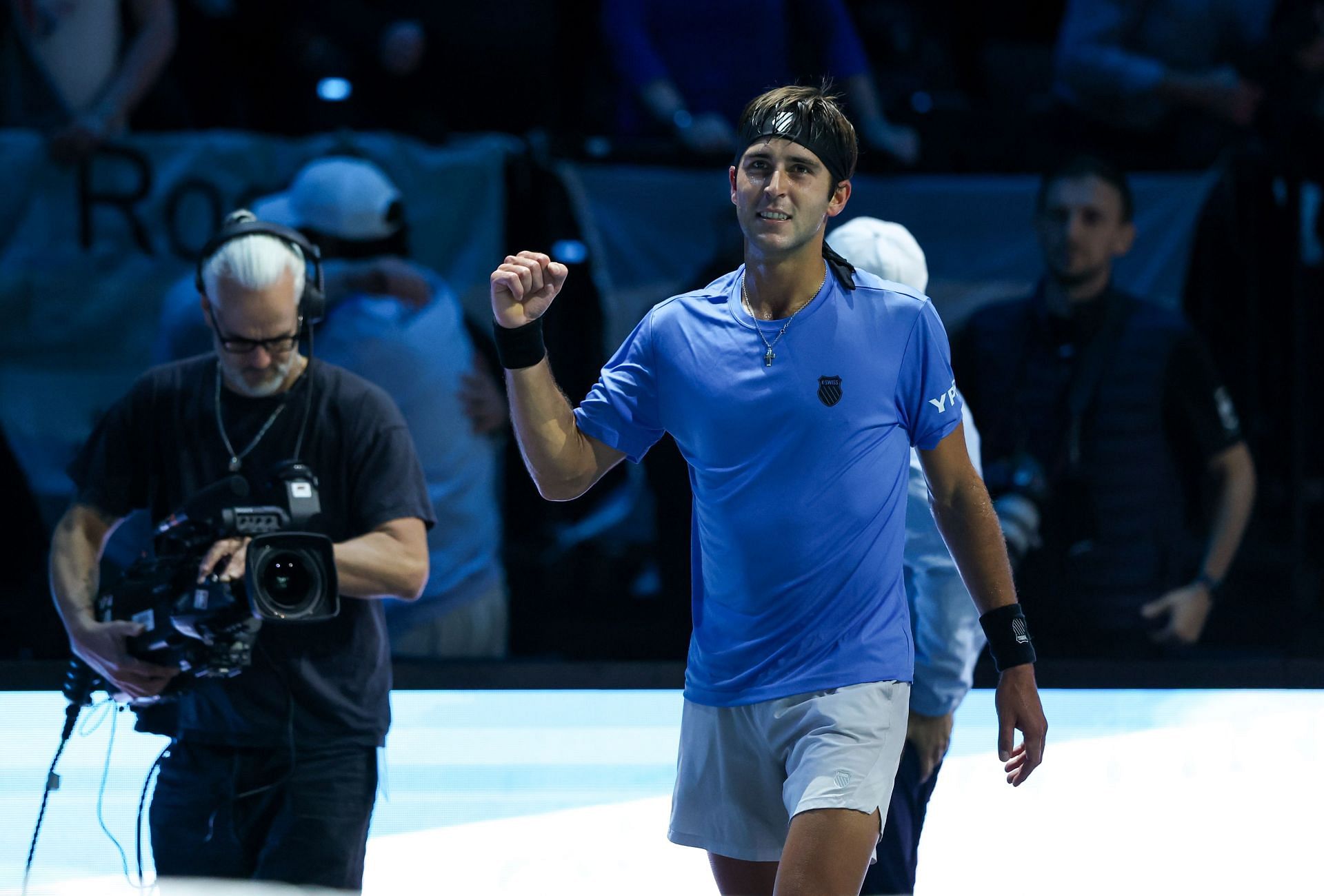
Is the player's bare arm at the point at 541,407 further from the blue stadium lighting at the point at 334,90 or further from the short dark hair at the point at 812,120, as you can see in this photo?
the blue stadium lighting at the point at 334,90

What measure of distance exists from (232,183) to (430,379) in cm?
128

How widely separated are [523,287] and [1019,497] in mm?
2406

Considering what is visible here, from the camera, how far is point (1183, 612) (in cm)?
472

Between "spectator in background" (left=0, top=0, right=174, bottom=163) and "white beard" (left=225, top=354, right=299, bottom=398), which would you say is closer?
"white beard" (left=225, top=354, right=299, bottom=398)

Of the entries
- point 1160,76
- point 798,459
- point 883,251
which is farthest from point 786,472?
point 1160,76

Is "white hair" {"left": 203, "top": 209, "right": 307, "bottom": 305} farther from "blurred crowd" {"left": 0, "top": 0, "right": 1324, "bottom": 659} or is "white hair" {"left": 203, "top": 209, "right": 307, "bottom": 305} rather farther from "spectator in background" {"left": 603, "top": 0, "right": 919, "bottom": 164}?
"spectator in background" {"left": 603, "top": 0, "right": 919, "bottom": 164}

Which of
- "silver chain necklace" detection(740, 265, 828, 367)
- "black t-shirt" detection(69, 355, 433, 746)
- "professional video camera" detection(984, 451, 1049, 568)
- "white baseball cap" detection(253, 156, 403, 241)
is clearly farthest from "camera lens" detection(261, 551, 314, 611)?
"professional video camera" detection(984, 451, 1049, 568)

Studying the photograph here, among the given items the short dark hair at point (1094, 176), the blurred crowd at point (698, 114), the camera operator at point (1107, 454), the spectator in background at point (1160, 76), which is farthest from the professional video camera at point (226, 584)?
the spectator in background at point (1160, 76)

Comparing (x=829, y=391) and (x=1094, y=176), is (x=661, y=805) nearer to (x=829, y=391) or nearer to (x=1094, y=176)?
(x=829, y=391)

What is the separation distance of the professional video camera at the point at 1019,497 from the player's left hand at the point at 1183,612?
396mm

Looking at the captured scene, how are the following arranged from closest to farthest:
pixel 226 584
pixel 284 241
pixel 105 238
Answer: pixel 226 584
pixel 284 241
pixel 105 238

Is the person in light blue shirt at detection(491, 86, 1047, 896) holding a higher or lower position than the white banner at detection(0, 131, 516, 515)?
lower

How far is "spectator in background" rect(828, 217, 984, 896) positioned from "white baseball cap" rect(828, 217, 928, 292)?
0.16 meters

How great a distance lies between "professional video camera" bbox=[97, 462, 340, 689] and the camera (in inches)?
117
